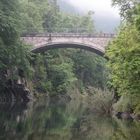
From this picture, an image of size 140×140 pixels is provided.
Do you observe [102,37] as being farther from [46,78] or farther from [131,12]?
[131,12]

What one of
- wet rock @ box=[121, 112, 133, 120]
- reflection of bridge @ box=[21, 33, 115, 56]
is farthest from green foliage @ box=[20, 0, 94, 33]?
wet rock @ box=[121, 112, 133, 120]

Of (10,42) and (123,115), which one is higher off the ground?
(10,42)

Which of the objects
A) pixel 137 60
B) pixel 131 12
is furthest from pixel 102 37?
pixel 137 60

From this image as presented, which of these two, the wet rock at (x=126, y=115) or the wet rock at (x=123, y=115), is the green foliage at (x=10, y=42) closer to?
the wet rock at (x=123, y=115)

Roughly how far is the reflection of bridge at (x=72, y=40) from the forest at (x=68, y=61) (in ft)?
6.97

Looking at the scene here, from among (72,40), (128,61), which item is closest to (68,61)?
(72,40)

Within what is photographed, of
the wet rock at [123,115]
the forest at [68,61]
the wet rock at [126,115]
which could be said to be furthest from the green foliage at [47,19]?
the wet rock at [126,115]

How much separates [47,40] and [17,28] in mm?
16972

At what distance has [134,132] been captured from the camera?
86.4 feet

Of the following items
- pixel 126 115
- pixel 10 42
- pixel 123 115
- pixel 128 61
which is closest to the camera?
pixel 128 61

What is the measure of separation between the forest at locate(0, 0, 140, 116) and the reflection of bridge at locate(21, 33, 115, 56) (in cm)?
212

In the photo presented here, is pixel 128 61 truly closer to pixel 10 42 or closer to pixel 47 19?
pixel 10 42

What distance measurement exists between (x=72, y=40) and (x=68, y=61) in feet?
83.8

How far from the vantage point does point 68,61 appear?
95.5m
